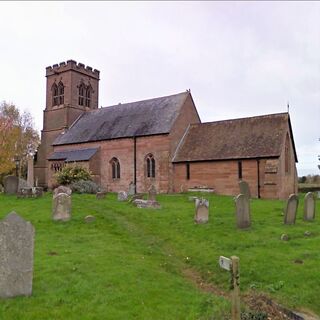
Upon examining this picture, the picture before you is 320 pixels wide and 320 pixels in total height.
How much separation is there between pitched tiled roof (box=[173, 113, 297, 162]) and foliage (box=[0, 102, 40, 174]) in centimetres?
2623

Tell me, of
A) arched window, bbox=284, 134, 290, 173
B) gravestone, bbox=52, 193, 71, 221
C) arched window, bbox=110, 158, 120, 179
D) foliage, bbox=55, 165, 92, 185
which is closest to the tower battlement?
arched window, bbox=110, 158, 120, 179

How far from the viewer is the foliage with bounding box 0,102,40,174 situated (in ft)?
157

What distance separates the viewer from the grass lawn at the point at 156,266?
729 cm

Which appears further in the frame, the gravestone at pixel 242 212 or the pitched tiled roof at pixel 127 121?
Result: the pitched tiled roof at pixel 127 121

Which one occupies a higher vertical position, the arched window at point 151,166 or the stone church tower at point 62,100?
the stone church tower at point 62,100

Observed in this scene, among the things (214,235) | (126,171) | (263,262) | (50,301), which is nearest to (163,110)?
(126,171)

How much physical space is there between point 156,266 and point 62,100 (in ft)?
130

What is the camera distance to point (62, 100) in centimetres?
4628

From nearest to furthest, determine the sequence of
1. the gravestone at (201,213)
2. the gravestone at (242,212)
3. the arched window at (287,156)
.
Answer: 1. the gravestone at (242,212)
2. the gravestone at (201,213)
3. the arched window at (287,156)

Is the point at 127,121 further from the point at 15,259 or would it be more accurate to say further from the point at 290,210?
the point at 15,259

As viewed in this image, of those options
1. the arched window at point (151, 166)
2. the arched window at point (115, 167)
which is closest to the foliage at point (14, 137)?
the arched window at point (115, 167)

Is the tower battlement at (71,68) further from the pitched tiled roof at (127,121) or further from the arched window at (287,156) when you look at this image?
the arched window at (287,156)

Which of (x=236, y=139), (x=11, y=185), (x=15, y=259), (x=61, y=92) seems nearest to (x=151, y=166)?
(x=236, y=139)

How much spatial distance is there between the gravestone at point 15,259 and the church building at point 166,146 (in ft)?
74.6
